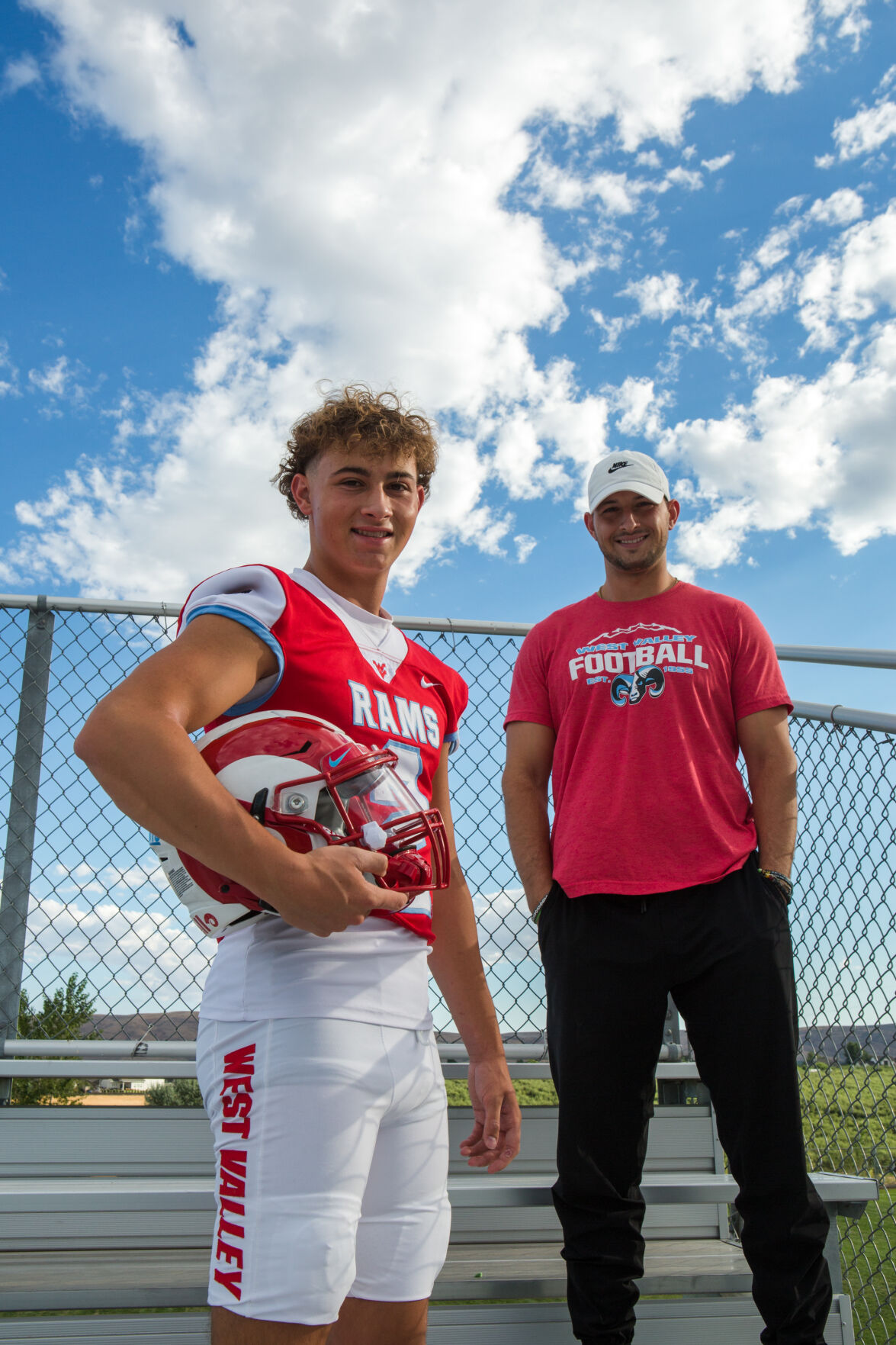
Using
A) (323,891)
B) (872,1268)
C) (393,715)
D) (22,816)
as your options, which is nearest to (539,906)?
(393,715)

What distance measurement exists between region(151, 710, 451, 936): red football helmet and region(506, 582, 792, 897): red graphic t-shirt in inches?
28.7

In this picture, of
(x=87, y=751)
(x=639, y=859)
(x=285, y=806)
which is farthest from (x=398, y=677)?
(x=639, y=859)

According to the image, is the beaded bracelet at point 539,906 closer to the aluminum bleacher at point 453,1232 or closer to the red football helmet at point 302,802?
the aluminum bleacher at point 453,1232

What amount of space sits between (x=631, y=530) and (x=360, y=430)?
828 millimetres

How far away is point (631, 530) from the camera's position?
88.8 inches

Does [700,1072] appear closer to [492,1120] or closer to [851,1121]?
[492,1120]

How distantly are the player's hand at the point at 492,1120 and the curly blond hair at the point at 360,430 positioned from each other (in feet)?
3.76

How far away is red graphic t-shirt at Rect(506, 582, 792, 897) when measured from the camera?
1.94 metres

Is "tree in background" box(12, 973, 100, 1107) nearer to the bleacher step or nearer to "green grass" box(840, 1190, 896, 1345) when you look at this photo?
the bleacher step

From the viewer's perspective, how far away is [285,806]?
1222 mm

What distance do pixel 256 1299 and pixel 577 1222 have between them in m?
0.92

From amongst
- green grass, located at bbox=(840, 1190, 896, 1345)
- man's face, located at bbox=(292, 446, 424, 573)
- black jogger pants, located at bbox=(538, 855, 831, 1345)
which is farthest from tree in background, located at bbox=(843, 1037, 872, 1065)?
man's face, located at bbox=(292, 446, 424, 573)

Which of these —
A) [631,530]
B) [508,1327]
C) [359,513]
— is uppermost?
[631,530]

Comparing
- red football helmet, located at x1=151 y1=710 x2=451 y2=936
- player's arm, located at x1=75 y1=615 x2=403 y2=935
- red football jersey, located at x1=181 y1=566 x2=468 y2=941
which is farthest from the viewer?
red football jersey, located at x1=181 y1=566 x2=468 y2=941
